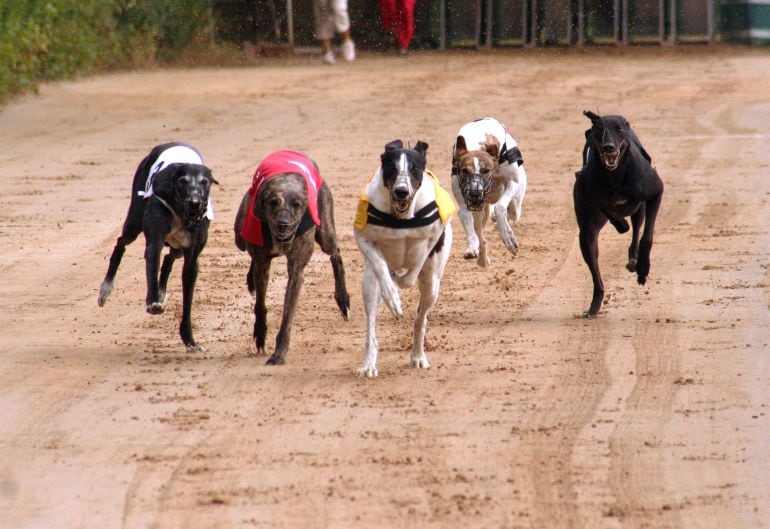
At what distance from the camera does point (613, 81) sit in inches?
867

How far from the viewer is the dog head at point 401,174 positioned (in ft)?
23.0

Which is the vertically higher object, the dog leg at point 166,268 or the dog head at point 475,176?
the dog head at point 475,176

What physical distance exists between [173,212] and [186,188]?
0.64 feet

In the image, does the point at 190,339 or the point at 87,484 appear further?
the point at 190,339

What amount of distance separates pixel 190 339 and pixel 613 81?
48.9 ft

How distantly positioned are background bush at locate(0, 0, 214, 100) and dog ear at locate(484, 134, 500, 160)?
10.5m

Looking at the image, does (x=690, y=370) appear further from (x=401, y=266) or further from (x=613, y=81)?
(x=613, y=81)

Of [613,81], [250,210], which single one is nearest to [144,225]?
[250,210]

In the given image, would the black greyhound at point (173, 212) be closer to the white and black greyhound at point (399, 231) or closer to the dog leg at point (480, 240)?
the white and black greyhound at point (399, 231)

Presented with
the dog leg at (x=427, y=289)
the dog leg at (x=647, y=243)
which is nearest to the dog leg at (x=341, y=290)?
the dog leg at (x=427, y=289)

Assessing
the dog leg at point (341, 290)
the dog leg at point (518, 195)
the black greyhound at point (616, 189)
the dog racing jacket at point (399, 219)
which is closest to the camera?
the dog racing jacket at point (399, 219)

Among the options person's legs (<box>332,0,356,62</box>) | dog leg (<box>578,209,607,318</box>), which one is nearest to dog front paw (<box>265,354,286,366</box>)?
dog leg (<box>578,209,607,318</box>)

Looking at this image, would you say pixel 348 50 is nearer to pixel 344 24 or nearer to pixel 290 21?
pixel 344 24

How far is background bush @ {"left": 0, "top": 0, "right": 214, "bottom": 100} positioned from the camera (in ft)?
63.3
